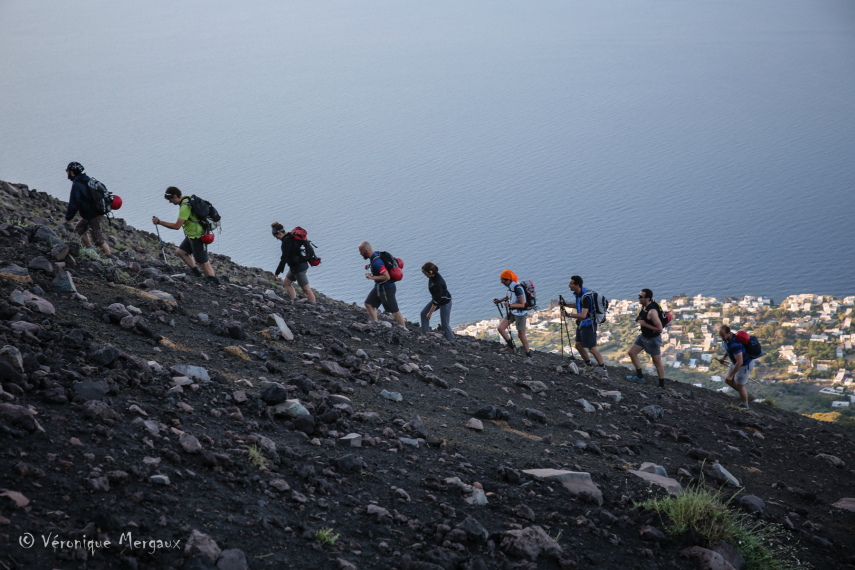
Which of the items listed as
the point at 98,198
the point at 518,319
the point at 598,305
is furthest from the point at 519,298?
the point at 98,198

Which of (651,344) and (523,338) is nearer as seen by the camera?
(651,344)

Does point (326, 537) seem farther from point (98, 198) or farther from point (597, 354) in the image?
point (597, 354)

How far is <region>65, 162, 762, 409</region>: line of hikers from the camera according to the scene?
44.9ft

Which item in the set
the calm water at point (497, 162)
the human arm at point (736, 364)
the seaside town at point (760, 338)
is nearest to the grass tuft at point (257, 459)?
the human arm at point (736, 364)

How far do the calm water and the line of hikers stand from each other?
50.9 meters

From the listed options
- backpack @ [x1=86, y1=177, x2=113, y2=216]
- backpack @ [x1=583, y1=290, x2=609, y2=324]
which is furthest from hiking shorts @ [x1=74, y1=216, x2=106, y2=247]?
backpack @ [x1=583, y1=290, x2=609, y2=324]

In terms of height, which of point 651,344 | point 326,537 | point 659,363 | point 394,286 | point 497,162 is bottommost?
point 326,537

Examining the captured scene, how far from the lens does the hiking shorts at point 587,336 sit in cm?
1565

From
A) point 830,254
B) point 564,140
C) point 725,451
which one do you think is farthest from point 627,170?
point 725,451

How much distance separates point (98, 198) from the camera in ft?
43.8

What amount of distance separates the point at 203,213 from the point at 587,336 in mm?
9073

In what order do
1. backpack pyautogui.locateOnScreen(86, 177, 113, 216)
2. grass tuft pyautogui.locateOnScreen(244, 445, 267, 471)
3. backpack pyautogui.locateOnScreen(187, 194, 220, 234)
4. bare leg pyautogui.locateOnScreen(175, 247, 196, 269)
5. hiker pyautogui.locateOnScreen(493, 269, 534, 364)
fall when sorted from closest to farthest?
grass tuft pyautogui.locateOnScreen(244, 445, 267, 471) → backpack pyautogui.locateOnScreen(86, 177, 113, 216) → backpack pyautogui.locateOnScreen(187, 194, 220, 234) → bare leg pyautogui.locateOnScreen(175, 247, 196, 269) → hiker pyautogui.locateOnScreen(493, 269, 534, 364)

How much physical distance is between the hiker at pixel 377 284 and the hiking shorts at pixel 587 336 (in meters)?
4.42

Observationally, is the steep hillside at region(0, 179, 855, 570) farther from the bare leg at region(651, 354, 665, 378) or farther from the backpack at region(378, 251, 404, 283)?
the bare leg at region(651, 354, 665, 378)
